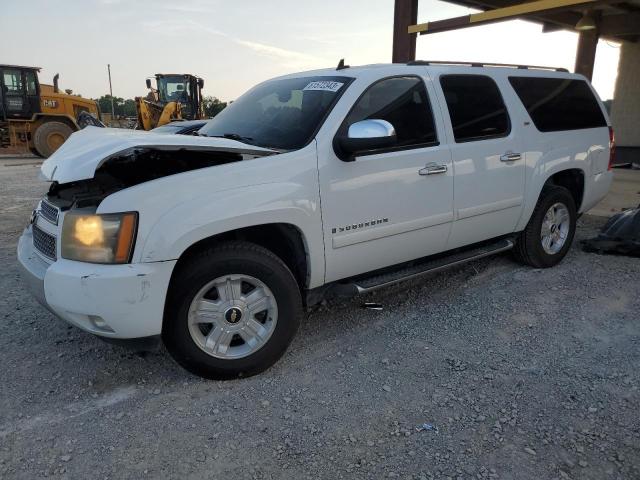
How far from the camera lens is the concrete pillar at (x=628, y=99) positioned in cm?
1449

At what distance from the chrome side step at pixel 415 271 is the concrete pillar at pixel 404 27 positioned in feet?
21.1

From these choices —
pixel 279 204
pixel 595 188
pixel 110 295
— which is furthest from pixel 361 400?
pixel 595 188

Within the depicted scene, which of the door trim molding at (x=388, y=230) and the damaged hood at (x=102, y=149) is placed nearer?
the damaged hood at (x=102, y=149)

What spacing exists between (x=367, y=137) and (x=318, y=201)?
0.48m

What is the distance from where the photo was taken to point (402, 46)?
388 inches

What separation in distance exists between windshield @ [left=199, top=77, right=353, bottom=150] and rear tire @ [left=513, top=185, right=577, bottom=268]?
2.36 meters

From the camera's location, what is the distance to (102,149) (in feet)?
8.83

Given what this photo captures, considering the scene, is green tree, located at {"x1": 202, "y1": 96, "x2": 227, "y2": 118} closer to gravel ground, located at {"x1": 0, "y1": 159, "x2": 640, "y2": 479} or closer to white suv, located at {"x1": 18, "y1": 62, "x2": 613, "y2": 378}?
white suv, located at {"x1": 18, "y1": 62, "x2": 613, "y2": 378}

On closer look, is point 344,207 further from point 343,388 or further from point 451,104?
point 451,104

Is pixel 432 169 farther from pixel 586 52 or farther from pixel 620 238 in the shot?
pixel 586 52

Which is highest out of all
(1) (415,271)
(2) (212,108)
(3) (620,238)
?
(2) (212,108)

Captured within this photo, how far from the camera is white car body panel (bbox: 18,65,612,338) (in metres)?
2.55

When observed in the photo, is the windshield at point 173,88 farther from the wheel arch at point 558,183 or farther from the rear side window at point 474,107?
the rear side window at point 474,107

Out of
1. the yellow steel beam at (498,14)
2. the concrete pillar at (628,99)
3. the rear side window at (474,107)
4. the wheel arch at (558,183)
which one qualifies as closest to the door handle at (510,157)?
the rear side window at (474,107)
